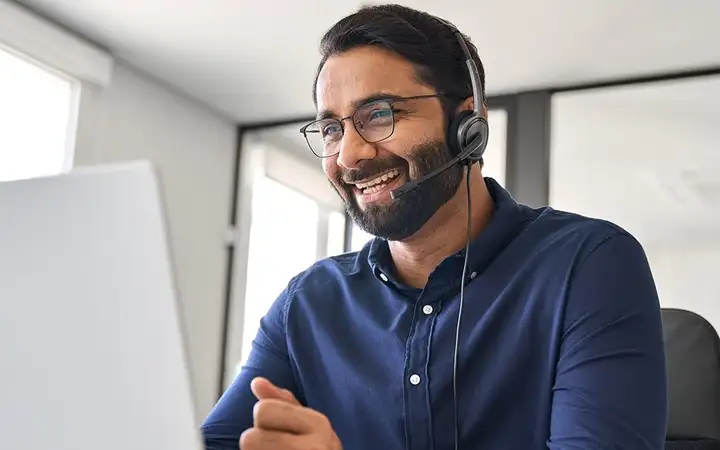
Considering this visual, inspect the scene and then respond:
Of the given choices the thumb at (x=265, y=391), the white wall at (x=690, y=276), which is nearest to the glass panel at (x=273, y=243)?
the white wall at (x=690, y=276)

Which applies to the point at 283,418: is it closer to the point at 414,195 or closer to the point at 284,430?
the point at 284,430

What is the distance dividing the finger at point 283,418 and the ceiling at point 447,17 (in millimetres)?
2137

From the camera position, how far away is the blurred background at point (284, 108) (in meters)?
2.77

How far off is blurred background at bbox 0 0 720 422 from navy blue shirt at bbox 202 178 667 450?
150 centimetres

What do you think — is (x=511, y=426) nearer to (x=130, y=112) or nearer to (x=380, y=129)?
(x=380, y=129)

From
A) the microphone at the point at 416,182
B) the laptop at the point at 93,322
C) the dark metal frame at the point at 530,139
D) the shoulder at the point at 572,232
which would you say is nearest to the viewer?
the laptop at the point at 93,322

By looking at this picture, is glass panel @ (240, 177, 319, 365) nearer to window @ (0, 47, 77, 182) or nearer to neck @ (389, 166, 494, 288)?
window @ (0, 47, 77, 182)

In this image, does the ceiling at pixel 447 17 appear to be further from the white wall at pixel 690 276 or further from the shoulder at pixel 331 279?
the shoulder at pixel 331 279

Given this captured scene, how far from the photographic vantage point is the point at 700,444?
1.13 meters

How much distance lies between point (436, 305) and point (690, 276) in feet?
6.99

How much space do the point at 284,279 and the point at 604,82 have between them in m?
1.63

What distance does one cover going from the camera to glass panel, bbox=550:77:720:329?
119 inches

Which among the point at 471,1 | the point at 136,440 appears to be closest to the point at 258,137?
the point at 471,1

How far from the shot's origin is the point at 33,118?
2.89 metres
